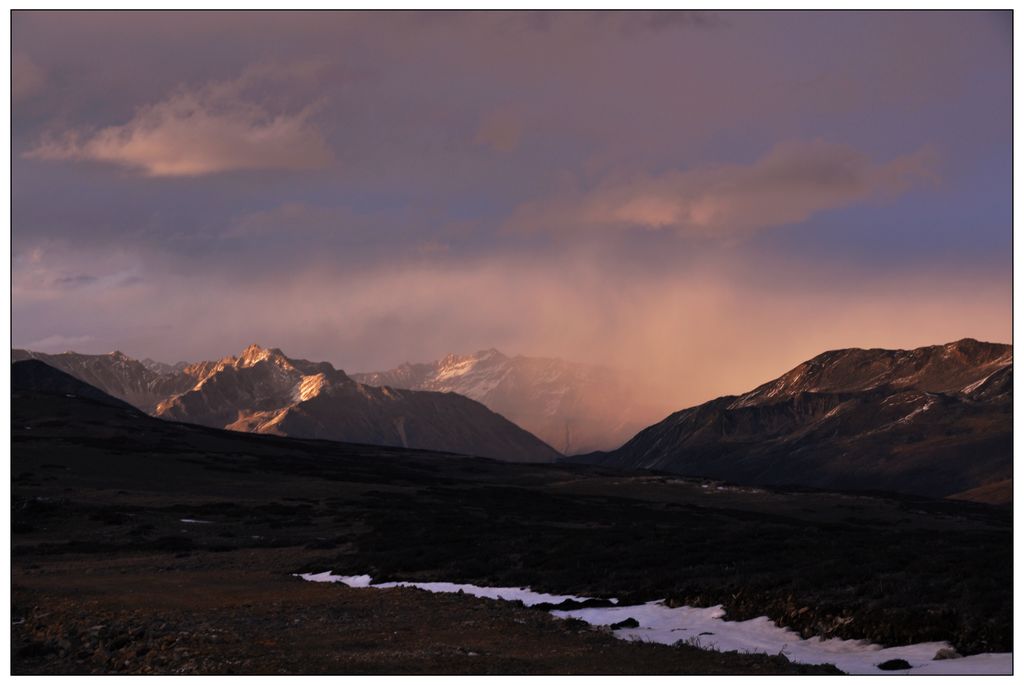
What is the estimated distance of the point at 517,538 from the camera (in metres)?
65.6

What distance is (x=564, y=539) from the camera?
62188 millimetres

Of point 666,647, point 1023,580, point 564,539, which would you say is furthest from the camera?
point 564,539

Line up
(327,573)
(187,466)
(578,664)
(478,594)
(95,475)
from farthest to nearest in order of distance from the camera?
1. (187,466)
2. (95,475)
3. (327,573)
4. (478,594)
5. (578,664)

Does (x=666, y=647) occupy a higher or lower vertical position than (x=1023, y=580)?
lower

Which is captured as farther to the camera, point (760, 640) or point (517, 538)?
point (517, 538)

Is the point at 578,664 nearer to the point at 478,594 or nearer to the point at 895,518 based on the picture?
the point at 478,594

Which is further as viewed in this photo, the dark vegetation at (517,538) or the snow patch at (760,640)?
the dark vegetation at (517,538)

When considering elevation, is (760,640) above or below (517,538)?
above

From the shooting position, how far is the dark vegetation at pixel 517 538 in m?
32.2

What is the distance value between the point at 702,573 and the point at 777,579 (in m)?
5.12

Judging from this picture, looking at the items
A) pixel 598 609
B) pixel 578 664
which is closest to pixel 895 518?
pixel 598 609

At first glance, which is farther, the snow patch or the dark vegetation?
the dark vegetation

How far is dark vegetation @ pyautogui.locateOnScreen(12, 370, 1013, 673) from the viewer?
3219 cm

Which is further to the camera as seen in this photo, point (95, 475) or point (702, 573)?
point (95, 475)
